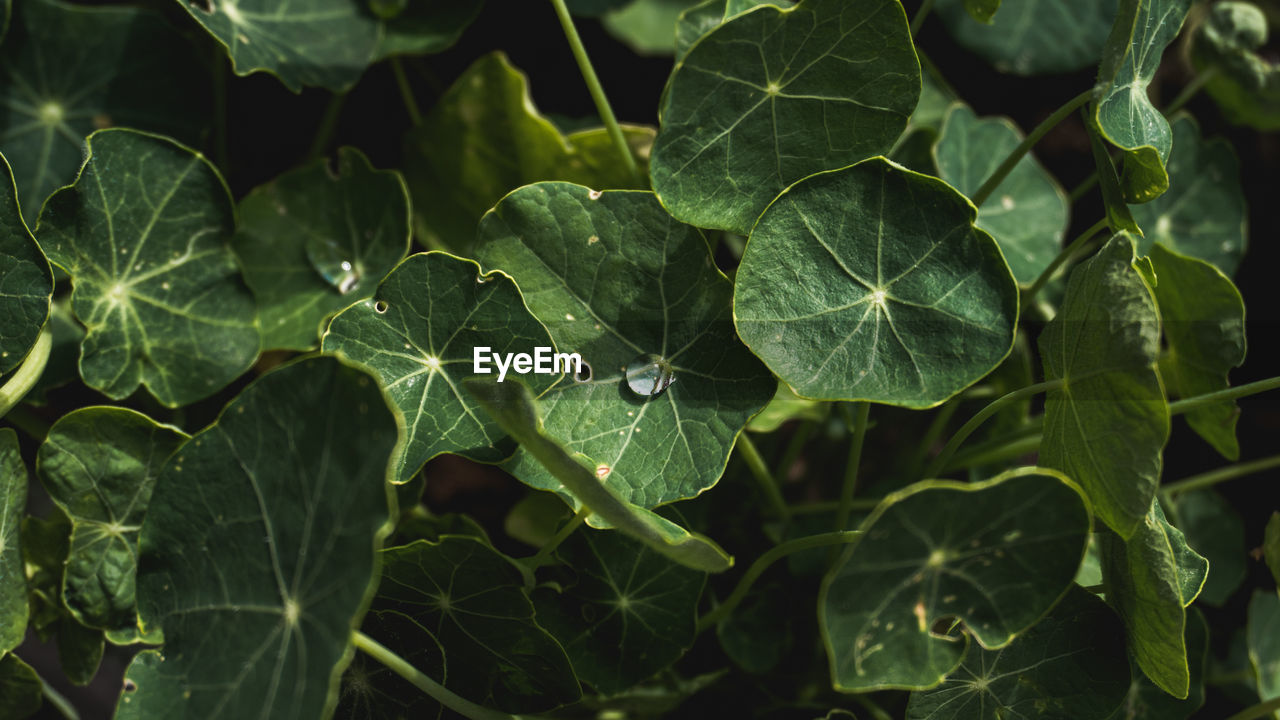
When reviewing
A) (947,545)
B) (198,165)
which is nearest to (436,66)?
(198,165)

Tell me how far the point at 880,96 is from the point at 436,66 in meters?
0.87

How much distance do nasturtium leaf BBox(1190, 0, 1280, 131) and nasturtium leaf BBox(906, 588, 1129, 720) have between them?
2.69 ft

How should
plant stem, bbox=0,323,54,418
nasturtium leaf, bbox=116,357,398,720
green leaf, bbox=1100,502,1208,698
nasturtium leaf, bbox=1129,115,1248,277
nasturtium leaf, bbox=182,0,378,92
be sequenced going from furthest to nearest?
nasturtium leaf, bbox=1129,115,1248,277 < nasturtium leaf, bbox=182,0,378,92 < plant stem, bbox=0,323,54,418 < green leaf, bbox=1100,502,1208,698 < nasturtium leaf, bbox=116,357,398,720

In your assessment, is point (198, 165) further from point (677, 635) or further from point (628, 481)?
point (677, 635)

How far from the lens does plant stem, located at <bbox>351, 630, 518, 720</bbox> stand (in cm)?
69

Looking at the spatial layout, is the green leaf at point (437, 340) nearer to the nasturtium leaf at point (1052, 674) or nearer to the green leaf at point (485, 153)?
the green leaf at point (485, 153)

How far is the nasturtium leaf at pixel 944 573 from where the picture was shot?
65 centimetres

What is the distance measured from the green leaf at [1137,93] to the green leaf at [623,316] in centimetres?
A: 40

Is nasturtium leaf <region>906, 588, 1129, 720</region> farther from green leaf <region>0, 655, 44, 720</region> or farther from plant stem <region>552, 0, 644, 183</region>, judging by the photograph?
green leaf <region>0, 655, 44, 720</region>

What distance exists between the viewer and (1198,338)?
0.98 meters

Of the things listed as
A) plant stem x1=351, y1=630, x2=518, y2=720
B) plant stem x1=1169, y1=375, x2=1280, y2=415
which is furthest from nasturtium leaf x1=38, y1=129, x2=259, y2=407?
plant stem x1=1169, y1=375, x2=1280, y2=415

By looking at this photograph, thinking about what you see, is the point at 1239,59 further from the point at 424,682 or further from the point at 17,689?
the point at 17,689

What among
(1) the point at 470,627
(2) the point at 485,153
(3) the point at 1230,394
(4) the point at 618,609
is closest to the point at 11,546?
(1) the point at 470,627

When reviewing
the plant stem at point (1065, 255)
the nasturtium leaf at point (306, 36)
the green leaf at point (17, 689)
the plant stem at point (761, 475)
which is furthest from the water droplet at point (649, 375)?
the green leaf at point (17, 689)
